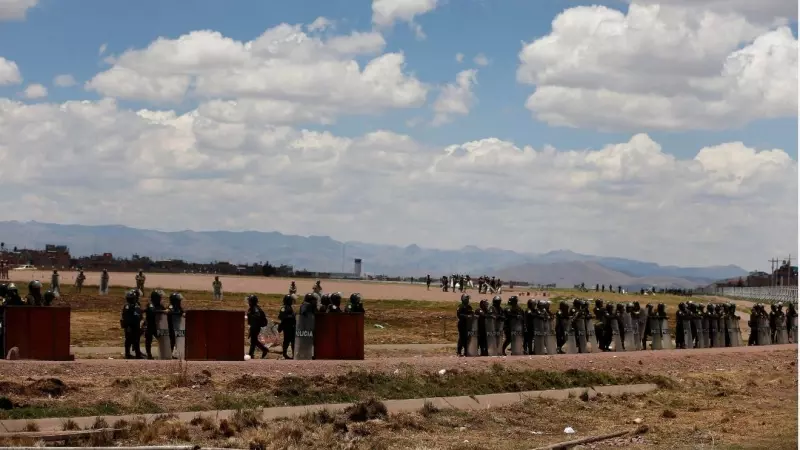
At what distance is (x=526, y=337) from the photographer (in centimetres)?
3278

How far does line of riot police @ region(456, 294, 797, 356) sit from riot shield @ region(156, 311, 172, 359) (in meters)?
7.62

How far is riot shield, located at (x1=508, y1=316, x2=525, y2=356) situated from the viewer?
32.1 m

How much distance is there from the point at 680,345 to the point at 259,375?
20309 mm

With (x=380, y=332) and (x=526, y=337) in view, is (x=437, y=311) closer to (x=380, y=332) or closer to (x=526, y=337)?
(x=380, y=332)

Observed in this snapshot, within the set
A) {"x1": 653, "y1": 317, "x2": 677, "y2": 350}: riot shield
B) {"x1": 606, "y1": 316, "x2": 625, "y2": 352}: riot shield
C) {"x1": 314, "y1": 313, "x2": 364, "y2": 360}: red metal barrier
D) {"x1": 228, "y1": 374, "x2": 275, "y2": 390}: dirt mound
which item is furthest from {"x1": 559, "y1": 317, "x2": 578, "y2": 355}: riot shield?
{"x1": 228, "y1": 374, "x2": 275, "y2": 390}: dirt mound

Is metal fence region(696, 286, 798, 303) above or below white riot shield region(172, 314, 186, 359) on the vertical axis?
above

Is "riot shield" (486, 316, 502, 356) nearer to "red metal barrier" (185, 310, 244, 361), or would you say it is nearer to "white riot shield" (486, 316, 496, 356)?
"white riot shield" (486, 316, 496, 356)

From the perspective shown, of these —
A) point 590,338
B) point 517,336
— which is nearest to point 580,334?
point 590,338

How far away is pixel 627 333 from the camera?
3719 centimetres

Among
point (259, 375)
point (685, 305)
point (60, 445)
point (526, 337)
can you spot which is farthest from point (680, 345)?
point (60, 445)

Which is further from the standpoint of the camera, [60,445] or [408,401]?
[408,401]

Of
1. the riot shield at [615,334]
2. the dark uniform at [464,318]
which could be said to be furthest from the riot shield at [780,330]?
the dark uniform at [464,318]

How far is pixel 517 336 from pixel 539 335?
0.89 m

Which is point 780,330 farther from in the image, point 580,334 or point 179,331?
point 179,331
